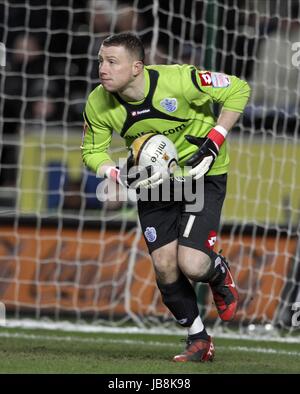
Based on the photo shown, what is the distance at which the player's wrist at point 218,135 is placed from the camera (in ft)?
20.7

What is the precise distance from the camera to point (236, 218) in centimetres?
1011

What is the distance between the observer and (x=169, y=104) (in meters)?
6.38

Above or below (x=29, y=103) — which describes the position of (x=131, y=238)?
below

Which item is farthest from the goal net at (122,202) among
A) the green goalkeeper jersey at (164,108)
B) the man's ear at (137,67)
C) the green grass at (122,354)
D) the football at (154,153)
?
the football at (154,153)

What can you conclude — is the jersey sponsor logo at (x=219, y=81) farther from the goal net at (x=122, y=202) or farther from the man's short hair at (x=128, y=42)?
the goal net at (x=122, y=202)

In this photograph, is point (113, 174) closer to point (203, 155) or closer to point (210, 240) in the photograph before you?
point (203, 155)

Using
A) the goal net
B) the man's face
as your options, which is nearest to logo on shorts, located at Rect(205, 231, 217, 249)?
the man's face

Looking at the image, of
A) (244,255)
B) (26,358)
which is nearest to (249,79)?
(244,255)

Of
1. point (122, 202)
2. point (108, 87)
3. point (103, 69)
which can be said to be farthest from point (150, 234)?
point (122, 202)

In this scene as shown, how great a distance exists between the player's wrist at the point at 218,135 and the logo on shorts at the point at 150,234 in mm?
683

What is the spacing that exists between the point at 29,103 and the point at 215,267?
652 centimetres

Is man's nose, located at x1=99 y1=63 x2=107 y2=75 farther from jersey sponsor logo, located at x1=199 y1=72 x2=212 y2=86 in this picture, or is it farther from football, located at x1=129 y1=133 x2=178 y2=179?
jersey sponsor logo, located at x1=199 y1=72 x2=212 y2=86

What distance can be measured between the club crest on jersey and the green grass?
155 cm

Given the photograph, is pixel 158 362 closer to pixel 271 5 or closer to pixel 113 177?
pixel 113 177
